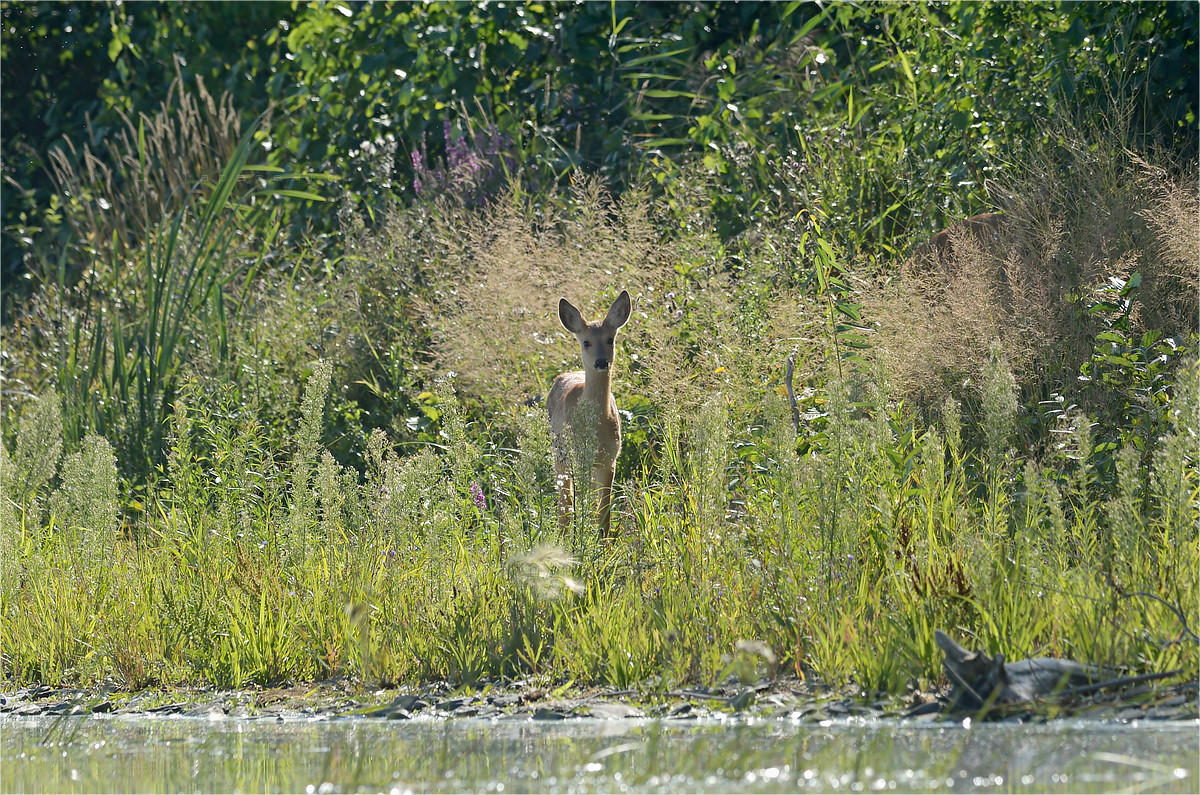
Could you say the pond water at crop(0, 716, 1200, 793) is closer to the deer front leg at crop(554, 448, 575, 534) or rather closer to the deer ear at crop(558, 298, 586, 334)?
the deer front leg at crop(554, 448, 575, 534)

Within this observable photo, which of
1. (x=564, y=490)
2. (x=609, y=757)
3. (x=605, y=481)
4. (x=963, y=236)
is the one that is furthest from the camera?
(x=963, y=236)

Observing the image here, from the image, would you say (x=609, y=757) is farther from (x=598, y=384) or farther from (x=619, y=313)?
(x=619, y=313)

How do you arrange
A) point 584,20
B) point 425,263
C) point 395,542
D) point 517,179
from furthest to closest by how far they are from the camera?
point 584,20 < point 517,179 < point 425,263 < point 395,542

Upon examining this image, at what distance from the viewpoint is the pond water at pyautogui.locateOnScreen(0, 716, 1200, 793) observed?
3279 millimetres

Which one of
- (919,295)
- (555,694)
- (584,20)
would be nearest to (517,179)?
(584,20)

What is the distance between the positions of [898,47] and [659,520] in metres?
4.92

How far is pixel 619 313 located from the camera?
23.3 feet

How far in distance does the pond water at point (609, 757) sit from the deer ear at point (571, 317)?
3113mm

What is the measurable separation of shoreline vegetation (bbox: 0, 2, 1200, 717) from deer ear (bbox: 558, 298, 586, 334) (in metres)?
0.50

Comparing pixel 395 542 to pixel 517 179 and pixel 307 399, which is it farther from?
pixel 517 179

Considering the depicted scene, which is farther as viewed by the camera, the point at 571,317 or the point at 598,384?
the point at 571,317

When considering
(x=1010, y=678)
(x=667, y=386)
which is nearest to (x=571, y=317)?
(x=667, y=386)

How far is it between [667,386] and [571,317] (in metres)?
0.65

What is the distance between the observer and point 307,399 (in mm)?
5434
